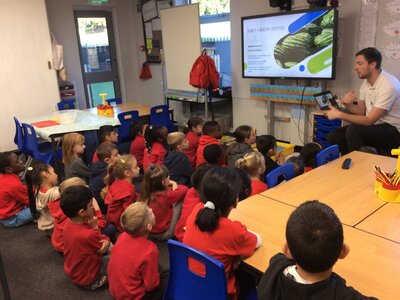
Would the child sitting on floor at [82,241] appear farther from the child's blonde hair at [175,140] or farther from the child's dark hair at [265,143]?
the child's dark hair at [265,143]

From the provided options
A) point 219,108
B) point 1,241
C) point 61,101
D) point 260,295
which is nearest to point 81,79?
point 61,101

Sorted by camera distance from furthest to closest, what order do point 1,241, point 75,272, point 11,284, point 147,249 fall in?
point 1,241
point 11,284
point 75,272
point 147,249

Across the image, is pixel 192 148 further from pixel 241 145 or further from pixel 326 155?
pixel 326 155

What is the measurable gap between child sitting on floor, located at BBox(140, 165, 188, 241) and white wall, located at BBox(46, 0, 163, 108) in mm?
4625

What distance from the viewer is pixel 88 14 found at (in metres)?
6.54

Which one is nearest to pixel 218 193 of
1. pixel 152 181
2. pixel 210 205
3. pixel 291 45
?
pixel 210 205

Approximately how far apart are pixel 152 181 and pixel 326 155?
127 centimetres

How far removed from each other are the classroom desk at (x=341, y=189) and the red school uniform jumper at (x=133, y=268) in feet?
2.41

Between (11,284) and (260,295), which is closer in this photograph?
(260,295)

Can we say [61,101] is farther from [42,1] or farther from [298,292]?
[298,292]

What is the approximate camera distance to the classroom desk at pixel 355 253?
48.3 inches

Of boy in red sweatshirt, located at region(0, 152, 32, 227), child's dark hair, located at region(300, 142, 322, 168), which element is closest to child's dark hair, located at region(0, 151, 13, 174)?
boy in red sweatshirt, located at region(0, 152, 32, 227)

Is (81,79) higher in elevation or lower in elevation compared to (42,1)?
lower

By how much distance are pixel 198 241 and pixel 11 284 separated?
63.1 inches
